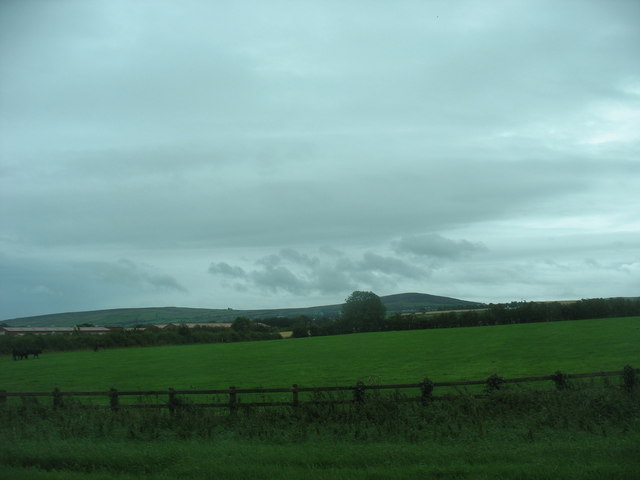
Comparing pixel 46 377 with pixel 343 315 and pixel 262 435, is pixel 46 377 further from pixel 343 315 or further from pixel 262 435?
pixel 343 315

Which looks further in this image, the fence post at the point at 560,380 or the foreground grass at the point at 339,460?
the fence post at the point at 560,380

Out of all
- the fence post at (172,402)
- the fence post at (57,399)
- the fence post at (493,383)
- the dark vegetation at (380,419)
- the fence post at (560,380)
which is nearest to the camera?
the dark vegetation at (380,419)

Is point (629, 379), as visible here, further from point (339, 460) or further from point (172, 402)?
point (172, 402)

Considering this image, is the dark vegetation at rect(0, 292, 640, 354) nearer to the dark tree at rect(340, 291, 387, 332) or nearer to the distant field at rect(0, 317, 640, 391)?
the dark tree at rect(340, 291, 387, 332)

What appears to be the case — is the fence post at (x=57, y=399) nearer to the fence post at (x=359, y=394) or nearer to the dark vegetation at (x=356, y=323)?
the fence post at (x=359, y=394)

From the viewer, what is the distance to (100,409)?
1647 centimetres

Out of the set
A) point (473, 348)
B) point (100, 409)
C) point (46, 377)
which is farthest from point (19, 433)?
point (473, 348)

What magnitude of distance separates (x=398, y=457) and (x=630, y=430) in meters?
5.31

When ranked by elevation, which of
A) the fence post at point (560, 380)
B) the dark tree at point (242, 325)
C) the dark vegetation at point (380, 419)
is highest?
the fence post at point (560, 380)

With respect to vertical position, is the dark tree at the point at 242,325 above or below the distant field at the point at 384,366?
below

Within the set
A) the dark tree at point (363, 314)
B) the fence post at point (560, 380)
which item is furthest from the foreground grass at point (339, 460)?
the dark tree at point (363, 314)

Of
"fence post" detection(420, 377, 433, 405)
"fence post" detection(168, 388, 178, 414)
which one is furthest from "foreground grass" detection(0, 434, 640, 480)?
"fence post" detection(168, 388, 178, 414)

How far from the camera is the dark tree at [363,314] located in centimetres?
12094

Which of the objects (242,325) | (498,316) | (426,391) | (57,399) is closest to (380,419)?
(426,391)
